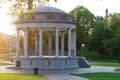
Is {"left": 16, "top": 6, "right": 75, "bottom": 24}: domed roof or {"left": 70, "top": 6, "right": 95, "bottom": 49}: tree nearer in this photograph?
{"left": 16, "top": 6, "right": 75, "bottom": 24}: domed roof

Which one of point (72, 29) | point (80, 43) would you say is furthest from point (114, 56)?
point (72, 29)

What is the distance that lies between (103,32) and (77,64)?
4564 cm

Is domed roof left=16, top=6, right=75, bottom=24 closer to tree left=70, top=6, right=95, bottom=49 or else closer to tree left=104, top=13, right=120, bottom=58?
tree left=104, top=13, right=120, bottom=58

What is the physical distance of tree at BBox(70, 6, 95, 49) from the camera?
9650 cm

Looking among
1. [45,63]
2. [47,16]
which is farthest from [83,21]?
[45,63]

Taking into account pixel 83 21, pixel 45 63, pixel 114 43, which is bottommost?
pixel 45 63

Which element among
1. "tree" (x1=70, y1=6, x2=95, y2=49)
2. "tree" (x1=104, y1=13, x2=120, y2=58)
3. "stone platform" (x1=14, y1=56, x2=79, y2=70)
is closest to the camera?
"stone platform" (x1=14, y1=56, x2=79, y2=70)

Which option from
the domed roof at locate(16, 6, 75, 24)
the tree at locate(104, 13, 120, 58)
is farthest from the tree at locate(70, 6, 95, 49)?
the domed roof at locate(16, 6, 75, 24)

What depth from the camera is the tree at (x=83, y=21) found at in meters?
96.5

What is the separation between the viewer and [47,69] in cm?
4228

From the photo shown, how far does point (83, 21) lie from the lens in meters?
98.5

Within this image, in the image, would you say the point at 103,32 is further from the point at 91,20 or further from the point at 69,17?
the point at 69,17

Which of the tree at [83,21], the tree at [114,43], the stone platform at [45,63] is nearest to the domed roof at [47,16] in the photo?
the stone platform at [45,63]

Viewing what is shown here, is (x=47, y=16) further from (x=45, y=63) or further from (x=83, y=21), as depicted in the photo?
(x=83, y=21)
